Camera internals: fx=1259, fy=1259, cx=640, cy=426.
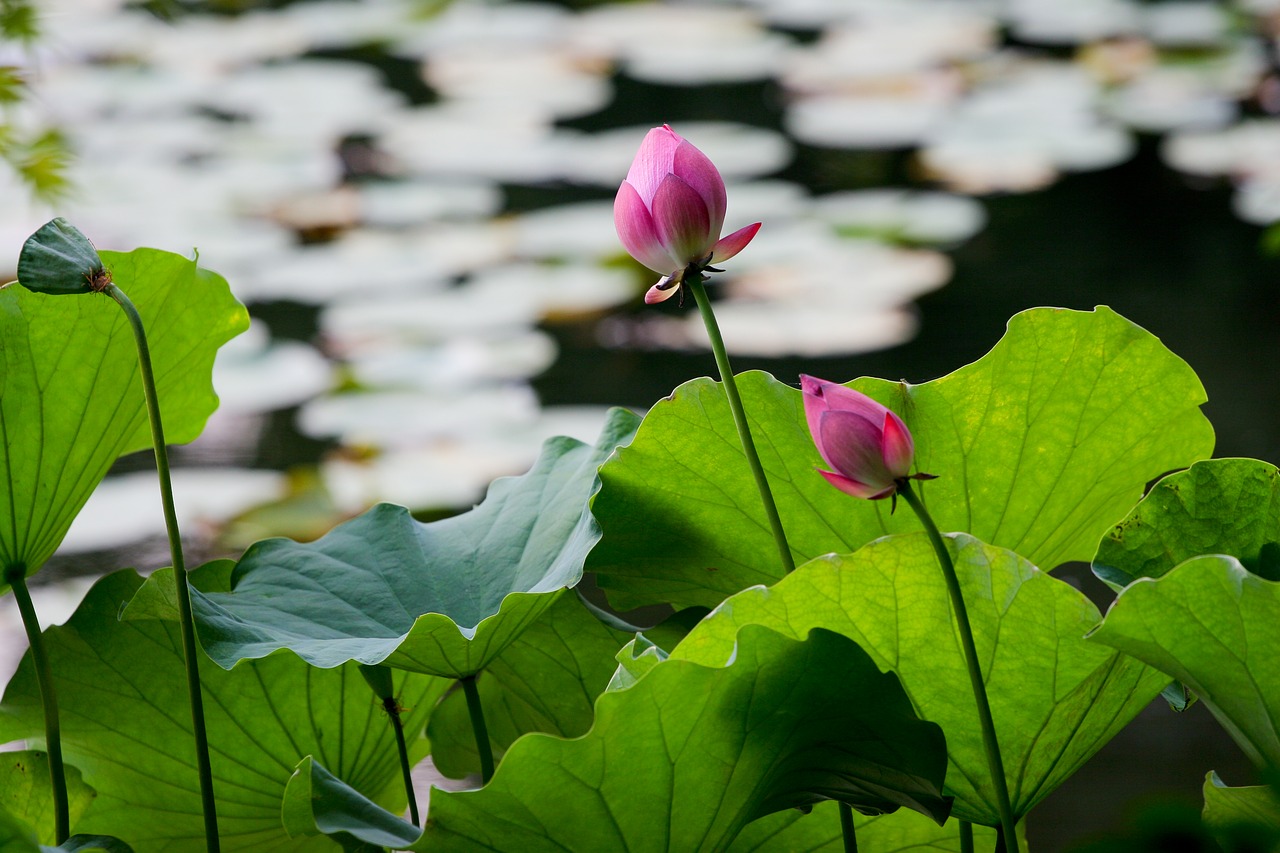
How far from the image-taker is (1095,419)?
0.35 meters

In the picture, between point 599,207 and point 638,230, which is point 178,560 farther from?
point 599,207

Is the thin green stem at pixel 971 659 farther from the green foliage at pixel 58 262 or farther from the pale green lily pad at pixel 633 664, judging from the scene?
the green foliage at pixel 58 262

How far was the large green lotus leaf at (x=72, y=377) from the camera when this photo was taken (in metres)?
0.35

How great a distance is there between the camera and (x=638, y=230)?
1.01ft

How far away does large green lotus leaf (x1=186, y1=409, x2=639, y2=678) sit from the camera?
1.03ft

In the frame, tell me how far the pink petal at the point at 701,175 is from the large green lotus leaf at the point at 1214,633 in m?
0.13

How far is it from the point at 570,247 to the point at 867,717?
1.49 m

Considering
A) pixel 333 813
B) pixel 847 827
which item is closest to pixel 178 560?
pixel 333 813

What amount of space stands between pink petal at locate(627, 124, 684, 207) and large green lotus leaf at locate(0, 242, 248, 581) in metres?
0.14

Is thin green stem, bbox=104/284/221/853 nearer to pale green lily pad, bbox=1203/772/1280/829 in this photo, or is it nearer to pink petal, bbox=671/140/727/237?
pink petal, bbox=671/140/727/237

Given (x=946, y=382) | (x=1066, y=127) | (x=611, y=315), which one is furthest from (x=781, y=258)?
(x=946, y=382)

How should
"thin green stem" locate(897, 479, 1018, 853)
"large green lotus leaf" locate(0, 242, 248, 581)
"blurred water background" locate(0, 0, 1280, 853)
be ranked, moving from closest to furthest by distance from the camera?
"thin green stem" locate(897, 479, 1018, 853), "large green lotus leaf" locate(0, 242, 248, 581), "blurred water background" locate(0, 0, 1280, 853)

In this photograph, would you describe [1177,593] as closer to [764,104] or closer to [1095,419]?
[1095,419]

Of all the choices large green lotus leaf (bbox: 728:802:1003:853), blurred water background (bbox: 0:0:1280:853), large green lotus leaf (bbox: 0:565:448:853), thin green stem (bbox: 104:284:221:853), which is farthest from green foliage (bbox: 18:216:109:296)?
blurred water background (bbox: 0:0:1280:853)
